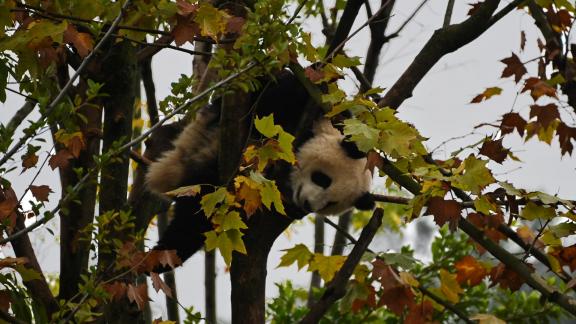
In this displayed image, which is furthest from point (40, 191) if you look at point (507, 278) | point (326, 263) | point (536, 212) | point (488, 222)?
point (507, 278)

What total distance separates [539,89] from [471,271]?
38.7 inches

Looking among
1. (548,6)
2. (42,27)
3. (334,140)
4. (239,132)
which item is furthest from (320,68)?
(334,140)

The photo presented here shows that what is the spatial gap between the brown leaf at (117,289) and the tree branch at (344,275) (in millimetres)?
682

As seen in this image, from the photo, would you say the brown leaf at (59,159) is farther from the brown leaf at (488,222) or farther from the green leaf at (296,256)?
the brown leaf at (488,222)

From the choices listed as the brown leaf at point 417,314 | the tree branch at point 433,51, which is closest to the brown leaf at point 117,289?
the brown leaf at point 417,314

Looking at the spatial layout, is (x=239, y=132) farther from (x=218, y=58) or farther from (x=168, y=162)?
(x=168, y=162)

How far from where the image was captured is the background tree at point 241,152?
8.98 ft

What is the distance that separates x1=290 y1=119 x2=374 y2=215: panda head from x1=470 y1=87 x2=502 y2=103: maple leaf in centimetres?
91

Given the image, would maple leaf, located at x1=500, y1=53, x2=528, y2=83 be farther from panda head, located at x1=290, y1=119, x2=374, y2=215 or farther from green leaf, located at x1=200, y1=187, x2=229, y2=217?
green leaf, located at x1=200, y1=187, x2=229, y2=217

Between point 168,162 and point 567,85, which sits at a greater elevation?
point 168,162

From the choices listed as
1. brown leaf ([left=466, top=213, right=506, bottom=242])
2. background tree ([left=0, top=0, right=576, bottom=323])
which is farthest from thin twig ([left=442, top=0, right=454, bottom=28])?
brown leaf ([left=466, top=213, right=506, bottom=242])

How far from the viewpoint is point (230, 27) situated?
118 inches

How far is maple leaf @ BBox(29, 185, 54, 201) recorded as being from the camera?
9.86 ft

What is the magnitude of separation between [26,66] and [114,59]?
0.80 meters
